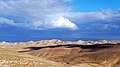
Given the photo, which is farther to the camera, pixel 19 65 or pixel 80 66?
pixel 80 66

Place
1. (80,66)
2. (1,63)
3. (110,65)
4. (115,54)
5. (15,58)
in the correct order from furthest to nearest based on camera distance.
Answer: (115,54), (110,65), (80,66), (15,58), (1,63)

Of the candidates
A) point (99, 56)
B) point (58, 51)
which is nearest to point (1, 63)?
point (99, 56)

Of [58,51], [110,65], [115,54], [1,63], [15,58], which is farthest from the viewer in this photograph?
[58,51]

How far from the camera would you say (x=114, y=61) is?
92.3m

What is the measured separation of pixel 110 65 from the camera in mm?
88125

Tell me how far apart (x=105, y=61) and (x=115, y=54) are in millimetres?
9698

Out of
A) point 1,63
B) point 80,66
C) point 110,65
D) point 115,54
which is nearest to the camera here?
point 1,63

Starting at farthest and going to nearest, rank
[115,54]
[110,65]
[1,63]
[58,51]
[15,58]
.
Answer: [58,51], [115,54], [110,65], [15,58], [1,63]

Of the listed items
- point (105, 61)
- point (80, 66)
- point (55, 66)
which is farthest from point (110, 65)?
point (55, 66)

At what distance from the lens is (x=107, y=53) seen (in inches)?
4092

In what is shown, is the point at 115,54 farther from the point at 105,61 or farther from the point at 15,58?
the point at 15,58

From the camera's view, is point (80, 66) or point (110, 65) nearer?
point (80, 66)

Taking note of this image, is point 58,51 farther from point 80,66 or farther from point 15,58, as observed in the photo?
point 15,58

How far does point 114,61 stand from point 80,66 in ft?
83.1
